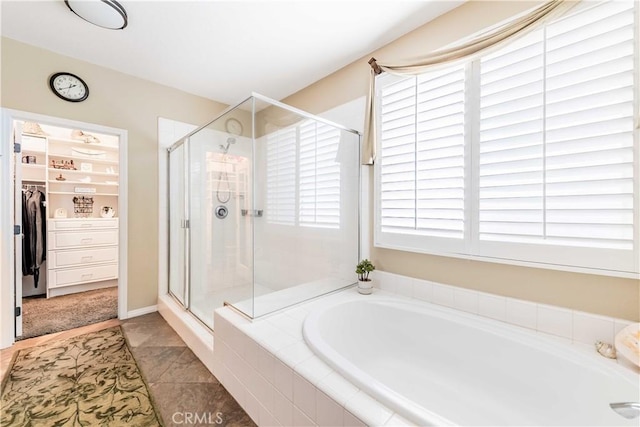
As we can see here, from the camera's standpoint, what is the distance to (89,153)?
144 inches

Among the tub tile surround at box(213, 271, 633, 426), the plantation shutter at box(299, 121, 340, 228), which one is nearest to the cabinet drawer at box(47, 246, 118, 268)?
the tub tile surround at box(213, 271, 633, 426)

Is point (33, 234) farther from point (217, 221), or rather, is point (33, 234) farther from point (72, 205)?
point (217, 221)

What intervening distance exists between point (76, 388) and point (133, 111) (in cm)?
242

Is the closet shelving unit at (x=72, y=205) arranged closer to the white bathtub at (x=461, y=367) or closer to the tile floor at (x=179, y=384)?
the tile floor at (x=179, y=384)

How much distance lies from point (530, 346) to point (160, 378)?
2216mm

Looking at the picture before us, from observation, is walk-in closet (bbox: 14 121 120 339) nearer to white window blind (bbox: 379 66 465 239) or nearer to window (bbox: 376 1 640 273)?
white window blind (bbox: 379 66 465 239)

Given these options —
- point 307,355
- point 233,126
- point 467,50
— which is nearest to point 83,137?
point 233,126

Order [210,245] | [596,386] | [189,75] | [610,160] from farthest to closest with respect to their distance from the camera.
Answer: [189,75] < [210,245] < [610,160] < [596,386]

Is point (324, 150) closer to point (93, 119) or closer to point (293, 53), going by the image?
point (293, 53)

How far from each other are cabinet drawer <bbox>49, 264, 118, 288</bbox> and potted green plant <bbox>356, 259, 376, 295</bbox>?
12.2 feet

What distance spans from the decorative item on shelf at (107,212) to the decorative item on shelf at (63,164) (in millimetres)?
659

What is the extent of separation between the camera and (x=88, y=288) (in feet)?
11.6

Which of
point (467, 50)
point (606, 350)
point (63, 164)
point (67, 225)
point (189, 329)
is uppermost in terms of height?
point (467, 50)

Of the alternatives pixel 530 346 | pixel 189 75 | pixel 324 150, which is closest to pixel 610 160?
pixel 530 346
